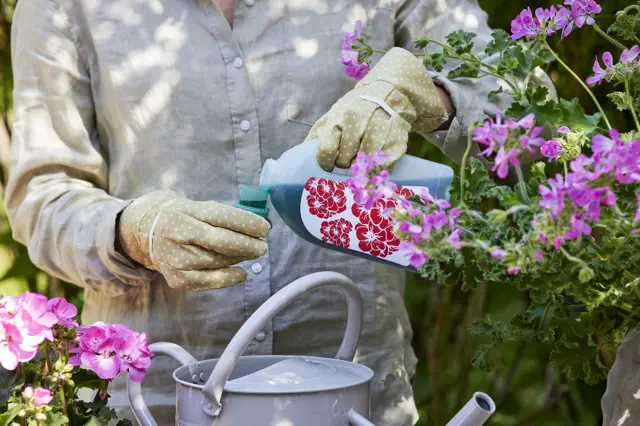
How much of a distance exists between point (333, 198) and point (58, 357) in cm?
35

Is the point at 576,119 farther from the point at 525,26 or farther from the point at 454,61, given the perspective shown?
the point at 454,61

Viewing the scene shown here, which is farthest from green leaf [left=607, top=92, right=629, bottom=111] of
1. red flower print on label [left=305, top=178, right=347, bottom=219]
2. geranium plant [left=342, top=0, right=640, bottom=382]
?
red flower print on label [left=305, top=178, right=347, bottom=219]

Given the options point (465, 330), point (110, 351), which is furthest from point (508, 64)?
point (465, 330)

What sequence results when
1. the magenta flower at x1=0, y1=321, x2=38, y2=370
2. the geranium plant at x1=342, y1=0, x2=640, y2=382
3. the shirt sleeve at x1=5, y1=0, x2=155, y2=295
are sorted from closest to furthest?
1. the geranium plant at x1=342, y1=0, x2=640, y2=382
2. the magenta flower at x1=0, y1=321, x2=38, y2=370
3. the shirt sleeve at x1=5, y1=0, x2=155, y2=295

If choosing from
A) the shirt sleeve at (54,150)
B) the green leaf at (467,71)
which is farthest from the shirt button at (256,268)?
the green leaf at (467,71)

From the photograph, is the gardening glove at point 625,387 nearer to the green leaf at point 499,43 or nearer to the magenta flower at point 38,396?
the green leaf at point 499,43

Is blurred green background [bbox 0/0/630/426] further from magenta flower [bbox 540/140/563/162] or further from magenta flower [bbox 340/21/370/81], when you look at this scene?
magenta flower [bbox 540/140/563/162]

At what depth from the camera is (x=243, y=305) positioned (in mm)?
1201

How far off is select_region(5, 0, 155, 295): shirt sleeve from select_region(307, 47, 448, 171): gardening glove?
1.08 feet

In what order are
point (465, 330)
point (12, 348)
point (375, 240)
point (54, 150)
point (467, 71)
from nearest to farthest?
1. point (12, 348)
2. point (467, 71)
3. point (375, 240)
4. point (54, 150)
5. point (465, 330)

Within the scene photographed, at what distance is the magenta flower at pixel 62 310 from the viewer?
778mm

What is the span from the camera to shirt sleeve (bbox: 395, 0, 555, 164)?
1162mm

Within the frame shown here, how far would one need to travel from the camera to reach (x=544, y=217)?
57 cm

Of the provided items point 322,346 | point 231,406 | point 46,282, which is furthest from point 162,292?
point 46,282
